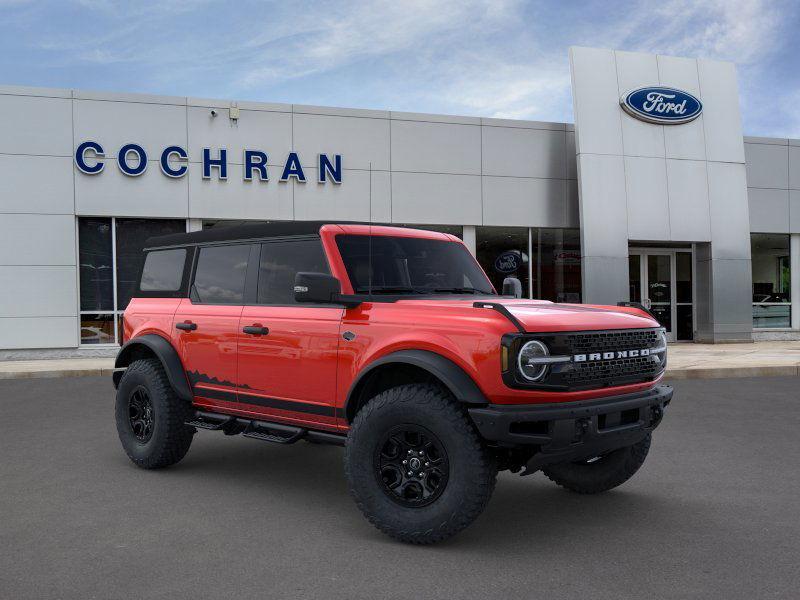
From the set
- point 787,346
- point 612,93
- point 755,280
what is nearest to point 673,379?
point 787,346

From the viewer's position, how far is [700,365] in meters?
14.3

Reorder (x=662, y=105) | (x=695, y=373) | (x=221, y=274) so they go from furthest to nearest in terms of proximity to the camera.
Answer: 1. (x=662, y=105)
2. (x=695, y=373)
3. (x=221, y=274)

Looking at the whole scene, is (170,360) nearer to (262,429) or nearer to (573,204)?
(262,429)

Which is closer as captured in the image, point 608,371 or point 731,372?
point 608,371

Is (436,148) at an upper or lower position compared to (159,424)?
upper

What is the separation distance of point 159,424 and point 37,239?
502 inches

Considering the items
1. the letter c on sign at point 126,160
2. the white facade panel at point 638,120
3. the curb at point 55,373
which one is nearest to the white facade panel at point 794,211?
the white facade panel at point 638,120

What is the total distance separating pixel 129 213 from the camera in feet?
57.6

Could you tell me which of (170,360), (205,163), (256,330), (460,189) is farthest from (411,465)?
(460,189)

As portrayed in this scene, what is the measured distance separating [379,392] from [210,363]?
1636mm

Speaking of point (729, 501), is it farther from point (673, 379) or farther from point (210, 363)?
point (673, 379)

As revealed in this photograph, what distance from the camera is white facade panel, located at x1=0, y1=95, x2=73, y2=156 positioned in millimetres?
16922

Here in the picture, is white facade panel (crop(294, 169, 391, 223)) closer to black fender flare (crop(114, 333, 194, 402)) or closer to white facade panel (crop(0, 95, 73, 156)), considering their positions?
white facade panel (crop(0, 95, 73, 156))

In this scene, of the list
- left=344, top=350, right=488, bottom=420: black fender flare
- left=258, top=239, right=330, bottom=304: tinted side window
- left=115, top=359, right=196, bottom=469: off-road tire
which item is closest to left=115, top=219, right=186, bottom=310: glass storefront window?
left=115, top=359, right=196, bottom=469: off-road tire
